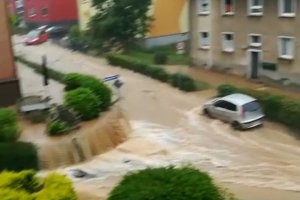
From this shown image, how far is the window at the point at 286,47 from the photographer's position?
99.2ft

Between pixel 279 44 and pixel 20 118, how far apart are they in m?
15.5

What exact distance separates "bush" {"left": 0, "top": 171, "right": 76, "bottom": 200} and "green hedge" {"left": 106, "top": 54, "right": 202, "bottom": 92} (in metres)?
20.9

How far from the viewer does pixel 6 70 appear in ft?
85.3

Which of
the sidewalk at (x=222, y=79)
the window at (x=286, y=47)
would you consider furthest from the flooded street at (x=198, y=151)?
the window at (x=286, y=47)

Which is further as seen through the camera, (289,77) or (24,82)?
(24,82)

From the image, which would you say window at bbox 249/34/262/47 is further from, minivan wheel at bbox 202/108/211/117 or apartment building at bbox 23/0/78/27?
apartment building at bbox 23/0/78/27

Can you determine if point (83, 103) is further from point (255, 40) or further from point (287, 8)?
point (255, 40)

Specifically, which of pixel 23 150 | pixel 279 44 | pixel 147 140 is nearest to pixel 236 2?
pixel 279 44

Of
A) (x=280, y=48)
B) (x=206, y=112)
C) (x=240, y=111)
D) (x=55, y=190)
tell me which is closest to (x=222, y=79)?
(x=280, y=48)

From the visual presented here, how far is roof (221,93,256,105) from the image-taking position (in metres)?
24.4

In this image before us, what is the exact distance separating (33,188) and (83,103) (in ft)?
39.5

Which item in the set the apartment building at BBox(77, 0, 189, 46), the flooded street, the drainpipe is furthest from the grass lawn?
the flooded street

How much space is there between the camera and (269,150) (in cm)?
2198

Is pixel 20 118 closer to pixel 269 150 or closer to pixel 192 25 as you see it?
pixel 269 150
